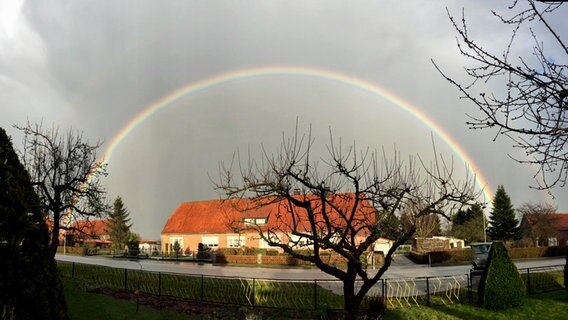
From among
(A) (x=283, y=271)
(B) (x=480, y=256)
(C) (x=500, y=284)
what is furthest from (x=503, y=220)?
(C) (x=500, y=284)

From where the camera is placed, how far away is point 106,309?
12039mm

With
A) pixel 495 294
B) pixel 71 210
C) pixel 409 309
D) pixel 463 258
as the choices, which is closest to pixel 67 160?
pixel 71 210

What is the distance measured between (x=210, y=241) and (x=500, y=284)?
47929 millimetres

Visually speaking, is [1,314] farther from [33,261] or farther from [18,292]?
[33,261]

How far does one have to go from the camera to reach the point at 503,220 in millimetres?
67125

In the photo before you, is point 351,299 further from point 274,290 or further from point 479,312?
point 274,290

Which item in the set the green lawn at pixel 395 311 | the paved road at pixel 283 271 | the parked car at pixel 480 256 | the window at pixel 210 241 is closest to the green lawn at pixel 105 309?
the green lawn at pixel 395 311

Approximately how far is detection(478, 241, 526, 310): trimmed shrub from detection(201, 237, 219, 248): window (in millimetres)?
46442

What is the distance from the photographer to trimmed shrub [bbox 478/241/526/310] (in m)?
13.8

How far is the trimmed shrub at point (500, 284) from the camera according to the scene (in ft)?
45.3

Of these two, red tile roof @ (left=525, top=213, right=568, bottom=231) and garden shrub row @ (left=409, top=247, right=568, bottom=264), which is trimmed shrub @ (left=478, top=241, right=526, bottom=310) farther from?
red tile roof @ (left=525, top=213, right=568, bottom=231)

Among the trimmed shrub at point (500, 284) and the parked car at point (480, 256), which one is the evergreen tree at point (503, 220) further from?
the trimmed shrub at point (500, 284)

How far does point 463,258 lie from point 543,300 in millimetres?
27890

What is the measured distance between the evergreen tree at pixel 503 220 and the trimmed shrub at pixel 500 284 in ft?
189
